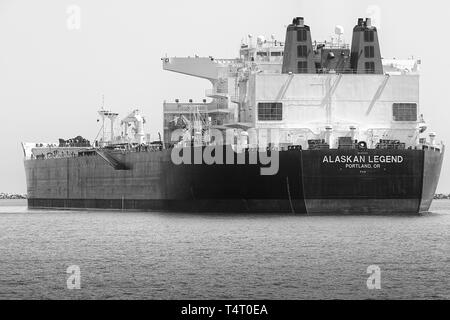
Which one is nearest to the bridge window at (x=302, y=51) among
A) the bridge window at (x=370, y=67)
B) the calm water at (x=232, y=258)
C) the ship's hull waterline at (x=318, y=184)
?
the bridge window at (x=370, y=67)

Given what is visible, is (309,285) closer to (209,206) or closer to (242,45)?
(209,206)

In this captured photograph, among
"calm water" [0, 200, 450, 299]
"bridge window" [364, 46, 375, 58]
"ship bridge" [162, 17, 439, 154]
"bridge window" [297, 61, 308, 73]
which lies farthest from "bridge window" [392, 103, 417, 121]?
"calm water" [0, 200, 450, 299]

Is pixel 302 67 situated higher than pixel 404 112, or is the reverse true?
pixel 302 67

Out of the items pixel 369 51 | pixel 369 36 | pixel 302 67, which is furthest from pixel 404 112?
pixel 302 67

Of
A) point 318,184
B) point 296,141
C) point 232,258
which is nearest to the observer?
point 232,258

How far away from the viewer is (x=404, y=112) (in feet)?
199

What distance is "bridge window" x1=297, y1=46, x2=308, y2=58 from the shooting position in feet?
198

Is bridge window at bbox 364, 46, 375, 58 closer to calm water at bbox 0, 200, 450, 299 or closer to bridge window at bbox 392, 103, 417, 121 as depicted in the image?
bridge window at bbox 392, 103, 417, 121

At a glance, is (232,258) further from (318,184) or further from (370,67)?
(370,67)

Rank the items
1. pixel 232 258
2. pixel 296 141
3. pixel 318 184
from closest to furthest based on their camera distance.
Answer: pixel 232 258, pixel 318 184, pixel 296 141

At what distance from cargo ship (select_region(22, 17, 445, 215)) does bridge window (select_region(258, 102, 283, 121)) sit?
0.06 m

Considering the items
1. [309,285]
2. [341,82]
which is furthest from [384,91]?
[309,285]

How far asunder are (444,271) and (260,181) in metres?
21.9

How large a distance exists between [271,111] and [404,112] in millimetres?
7535
